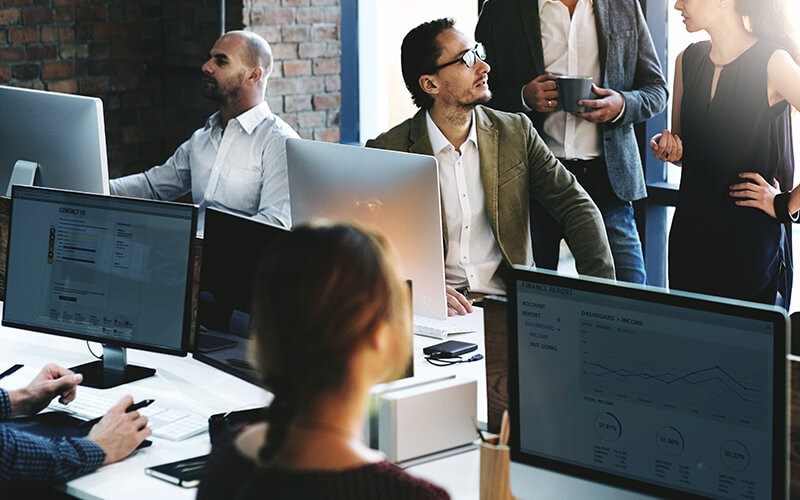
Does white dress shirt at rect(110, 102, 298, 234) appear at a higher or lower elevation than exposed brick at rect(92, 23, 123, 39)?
lower

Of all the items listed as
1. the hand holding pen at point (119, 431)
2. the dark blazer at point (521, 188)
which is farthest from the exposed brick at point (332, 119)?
the hand holding pen at point (119, 431)

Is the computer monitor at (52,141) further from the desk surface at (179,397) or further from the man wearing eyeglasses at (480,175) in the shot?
the man wearing eyeglasses at (480,175)

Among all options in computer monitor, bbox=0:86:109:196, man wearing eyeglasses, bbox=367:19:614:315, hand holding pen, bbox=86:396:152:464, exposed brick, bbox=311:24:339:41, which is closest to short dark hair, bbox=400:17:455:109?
man wearing eyeglasses, bbox=367:19:614:315

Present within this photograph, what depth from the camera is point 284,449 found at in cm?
138

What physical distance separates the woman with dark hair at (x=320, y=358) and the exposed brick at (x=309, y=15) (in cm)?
388

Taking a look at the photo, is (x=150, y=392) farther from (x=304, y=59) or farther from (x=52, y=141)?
(x=304, y=59)

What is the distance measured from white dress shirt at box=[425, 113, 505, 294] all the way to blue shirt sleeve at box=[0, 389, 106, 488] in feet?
4.62

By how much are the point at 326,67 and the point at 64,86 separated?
1.16 meters

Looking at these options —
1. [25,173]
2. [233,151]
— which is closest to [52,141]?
[25,173]

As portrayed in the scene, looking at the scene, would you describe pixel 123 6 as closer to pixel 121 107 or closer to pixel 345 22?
pixel 121 107

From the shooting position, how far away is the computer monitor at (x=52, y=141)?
10.5 ft

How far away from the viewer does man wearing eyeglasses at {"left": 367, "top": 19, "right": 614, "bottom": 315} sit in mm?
3311

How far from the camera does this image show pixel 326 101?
5324mm

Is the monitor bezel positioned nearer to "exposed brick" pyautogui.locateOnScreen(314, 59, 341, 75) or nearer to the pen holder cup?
the pen holder cup
